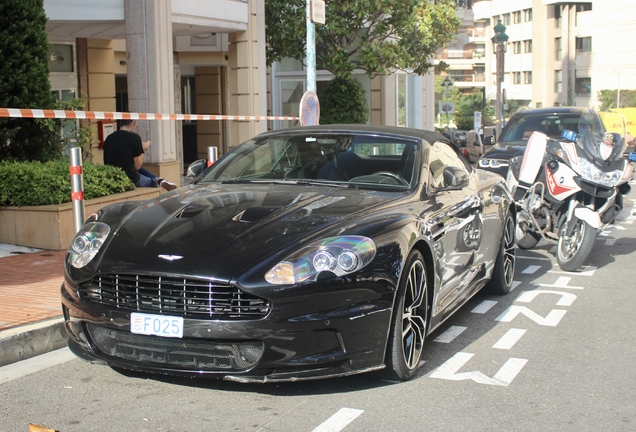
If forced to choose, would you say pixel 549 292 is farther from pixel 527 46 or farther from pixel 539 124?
pixel 527 46

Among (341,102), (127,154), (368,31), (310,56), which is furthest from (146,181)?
(368,31)

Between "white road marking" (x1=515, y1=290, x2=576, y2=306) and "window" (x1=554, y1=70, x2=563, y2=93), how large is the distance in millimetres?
87730

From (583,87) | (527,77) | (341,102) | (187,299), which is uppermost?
(527,77)

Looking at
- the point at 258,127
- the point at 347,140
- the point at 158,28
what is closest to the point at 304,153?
the point at 347,140

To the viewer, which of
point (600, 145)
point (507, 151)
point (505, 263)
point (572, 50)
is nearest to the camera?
point (505, 263)

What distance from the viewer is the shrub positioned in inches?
840

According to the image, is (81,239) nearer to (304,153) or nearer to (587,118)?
(304,153)

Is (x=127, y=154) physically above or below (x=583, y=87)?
below

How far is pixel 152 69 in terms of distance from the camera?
14.8 meters

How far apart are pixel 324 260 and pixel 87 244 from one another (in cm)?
149

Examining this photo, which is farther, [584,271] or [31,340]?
[584,271]

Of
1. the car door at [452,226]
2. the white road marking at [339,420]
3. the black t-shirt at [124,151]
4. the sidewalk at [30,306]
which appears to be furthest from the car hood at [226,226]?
the black t-shirt at [124,151]

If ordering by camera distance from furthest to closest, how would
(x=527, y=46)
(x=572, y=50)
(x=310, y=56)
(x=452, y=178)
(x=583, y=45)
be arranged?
(x=527, y=46) < (x=572, y=50) < (x=583, y=45) < (x=310, y=56) < (x=452, y=178)

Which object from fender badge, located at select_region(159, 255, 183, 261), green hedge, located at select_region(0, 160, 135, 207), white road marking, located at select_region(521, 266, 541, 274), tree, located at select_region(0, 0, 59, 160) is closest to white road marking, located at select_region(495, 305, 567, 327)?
white road marking, located at select_region(521, 266, 541, 274)
